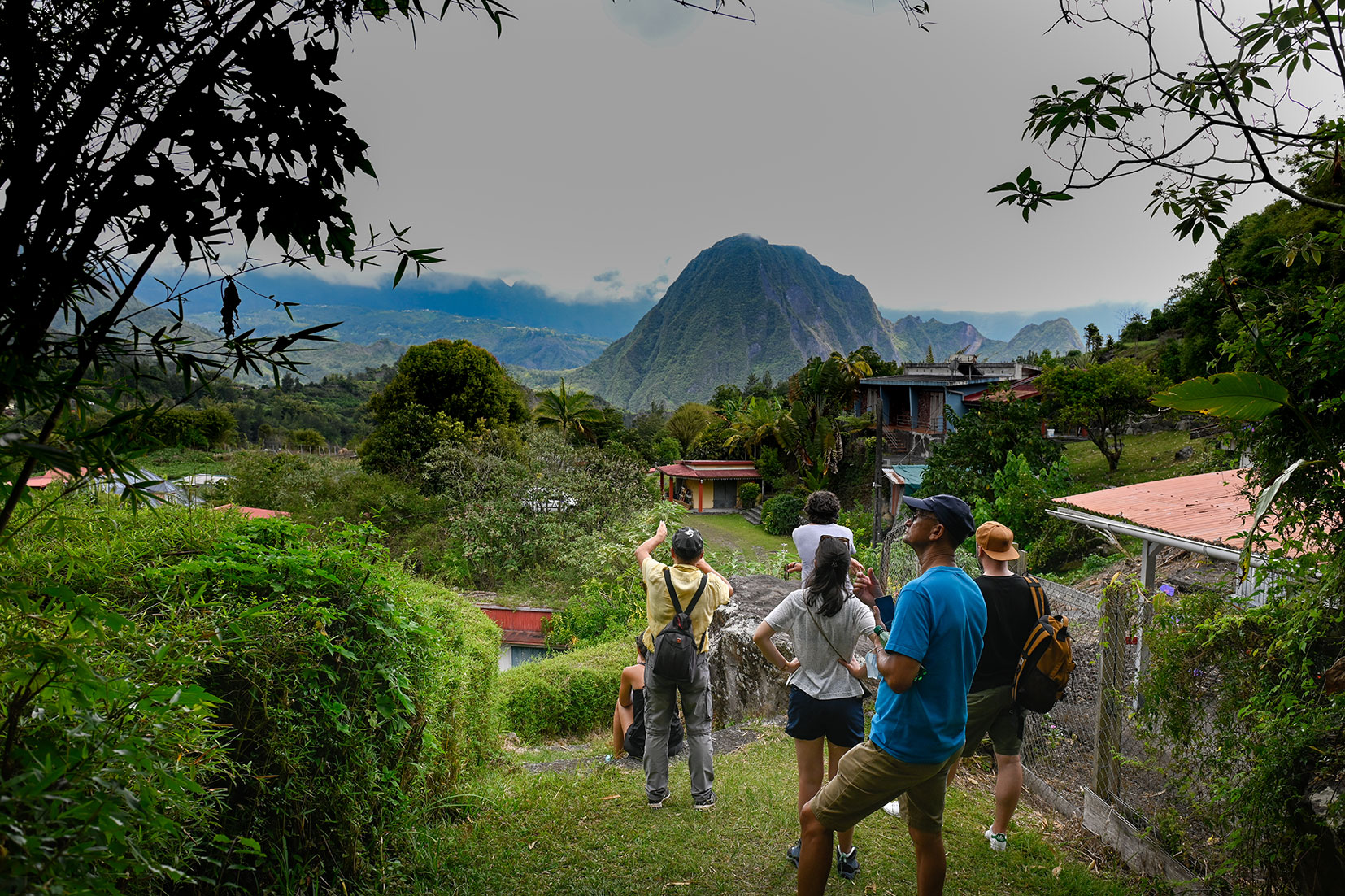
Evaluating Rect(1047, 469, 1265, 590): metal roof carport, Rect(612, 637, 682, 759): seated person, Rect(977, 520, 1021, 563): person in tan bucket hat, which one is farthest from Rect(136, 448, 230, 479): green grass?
Rect(977, 520, 1021, 563): person in tan bucket hat

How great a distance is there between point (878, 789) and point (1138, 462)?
26.1 meters

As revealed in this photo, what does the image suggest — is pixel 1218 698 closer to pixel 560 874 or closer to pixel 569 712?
pixel 560 874

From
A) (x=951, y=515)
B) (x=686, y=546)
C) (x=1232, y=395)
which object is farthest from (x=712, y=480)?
(x=1232, y=395)

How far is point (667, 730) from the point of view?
172 inches

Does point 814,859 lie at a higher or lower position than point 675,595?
lower

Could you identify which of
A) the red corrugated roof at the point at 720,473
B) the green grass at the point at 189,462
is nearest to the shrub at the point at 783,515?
the red corrugated roof at the point at 720,473

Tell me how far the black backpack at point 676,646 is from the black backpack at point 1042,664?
193cm

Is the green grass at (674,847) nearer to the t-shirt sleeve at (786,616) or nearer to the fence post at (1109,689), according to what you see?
the fence post at (1109,689)

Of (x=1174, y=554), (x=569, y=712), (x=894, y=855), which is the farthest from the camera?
(x=1174, y=554)

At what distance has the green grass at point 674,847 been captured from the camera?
352 centimetres

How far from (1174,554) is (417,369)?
1008 inches

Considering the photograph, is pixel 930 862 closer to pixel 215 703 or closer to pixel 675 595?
pixel 675 595

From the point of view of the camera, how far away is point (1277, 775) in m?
2.79

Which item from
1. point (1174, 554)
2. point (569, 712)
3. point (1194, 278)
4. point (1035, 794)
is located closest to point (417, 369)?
point (569, 712)
